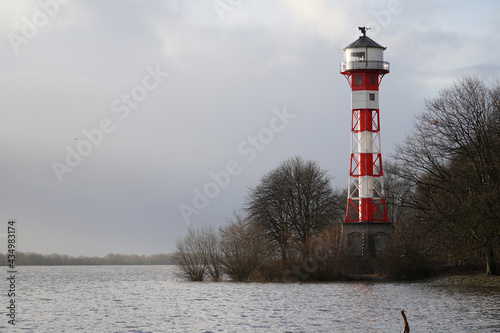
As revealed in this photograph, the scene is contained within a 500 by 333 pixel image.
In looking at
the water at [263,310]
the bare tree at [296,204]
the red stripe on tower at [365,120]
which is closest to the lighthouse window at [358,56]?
the red stripe on tower at [365,120]

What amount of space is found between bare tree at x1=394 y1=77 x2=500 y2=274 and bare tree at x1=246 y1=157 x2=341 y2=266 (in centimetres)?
1934

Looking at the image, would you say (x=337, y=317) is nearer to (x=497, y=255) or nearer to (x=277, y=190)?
(x=497, y=255)

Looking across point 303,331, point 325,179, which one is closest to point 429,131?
point 325,179

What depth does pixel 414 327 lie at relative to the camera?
25938mm

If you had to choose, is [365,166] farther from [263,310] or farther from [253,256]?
[263,310]

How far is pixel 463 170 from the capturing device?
48406 mm

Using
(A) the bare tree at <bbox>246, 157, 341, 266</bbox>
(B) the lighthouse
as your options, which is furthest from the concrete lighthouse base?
(A) the bare tree at <bbox>246, 157, 341, 266</bbox>

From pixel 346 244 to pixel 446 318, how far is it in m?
31.9

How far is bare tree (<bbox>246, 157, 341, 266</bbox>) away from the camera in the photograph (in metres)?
71.3

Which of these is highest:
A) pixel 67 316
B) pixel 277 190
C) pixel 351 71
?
pixel 351 71

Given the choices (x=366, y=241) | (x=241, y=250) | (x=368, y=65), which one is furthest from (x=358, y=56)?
(x=241, y=250)

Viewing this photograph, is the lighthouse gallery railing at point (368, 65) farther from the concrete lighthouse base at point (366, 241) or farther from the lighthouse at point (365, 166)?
the concrete lighthouse base at point (366, 241)

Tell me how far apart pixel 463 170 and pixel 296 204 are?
1013 inches

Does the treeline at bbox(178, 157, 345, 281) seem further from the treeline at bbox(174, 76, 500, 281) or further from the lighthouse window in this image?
the lighthouse window
